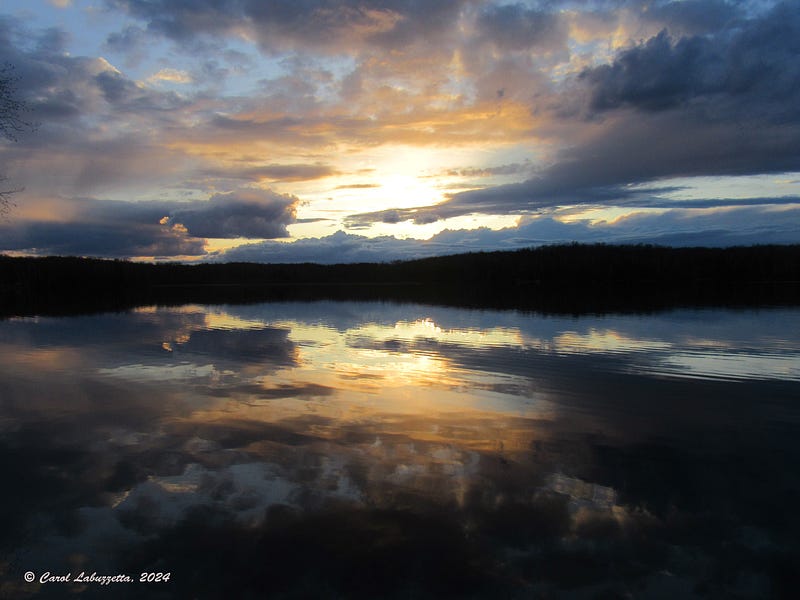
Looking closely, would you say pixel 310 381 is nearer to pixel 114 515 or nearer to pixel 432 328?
pixel 114 515

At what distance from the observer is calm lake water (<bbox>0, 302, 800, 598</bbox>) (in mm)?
6387

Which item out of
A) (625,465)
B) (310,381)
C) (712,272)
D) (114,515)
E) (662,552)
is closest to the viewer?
(662,552)

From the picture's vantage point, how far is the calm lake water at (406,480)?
21.0ft

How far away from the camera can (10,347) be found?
1059 inches

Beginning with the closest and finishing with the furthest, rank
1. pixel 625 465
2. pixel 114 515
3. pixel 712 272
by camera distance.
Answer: pixel 114 515, pixel 625 465, pixel 712 272

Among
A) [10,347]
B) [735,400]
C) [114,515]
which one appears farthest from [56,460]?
[10,347]

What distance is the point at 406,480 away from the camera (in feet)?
29.4

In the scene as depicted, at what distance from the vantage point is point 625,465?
963 centimetres

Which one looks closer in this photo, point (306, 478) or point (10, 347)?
point (306, 478)

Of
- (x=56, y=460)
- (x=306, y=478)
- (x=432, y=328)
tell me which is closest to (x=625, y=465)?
(x=306, y=478)

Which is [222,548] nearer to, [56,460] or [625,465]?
[56,460]

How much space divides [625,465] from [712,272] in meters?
186

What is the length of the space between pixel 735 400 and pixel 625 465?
6762mm

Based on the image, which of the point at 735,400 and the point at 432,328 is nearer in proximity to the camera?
the point at 735,400
